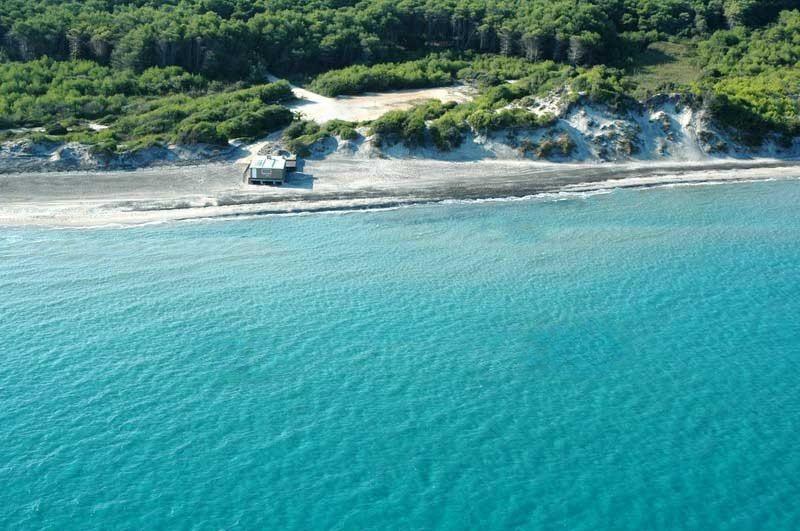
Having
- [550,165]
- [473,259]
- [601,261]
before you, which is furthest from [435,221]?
[550,165]

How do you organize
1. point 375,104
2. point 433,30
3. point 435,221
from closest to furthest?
1. point 435,221
2. point 375,104
3. point 433,30

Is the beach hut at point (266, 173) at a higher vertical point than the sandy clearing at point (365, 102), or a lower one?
lower

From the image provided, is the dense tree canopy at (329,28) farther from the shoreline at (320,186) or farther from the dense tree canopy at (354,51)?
the shoreline at (320,186)

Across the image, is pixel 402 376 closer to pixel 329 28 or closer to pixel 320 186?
pixel 320 186

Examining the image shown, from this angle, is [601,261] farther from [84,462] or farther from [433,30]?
[433,30]

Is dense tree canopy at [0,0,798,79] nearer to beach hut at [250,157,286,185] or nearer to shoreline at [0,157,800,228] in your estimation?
shoreline at [0,157,800,228]

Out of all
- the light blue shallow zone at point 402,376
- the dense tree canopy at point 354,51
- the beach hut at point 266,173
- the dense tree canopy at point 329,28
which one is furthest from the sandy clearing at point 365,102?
the light blue shallow zone at point 402,376

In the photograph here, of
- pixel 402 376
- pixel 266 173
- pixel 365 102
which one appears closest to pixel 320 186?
pixel 266 173
